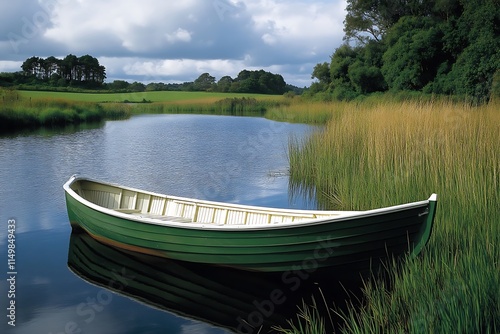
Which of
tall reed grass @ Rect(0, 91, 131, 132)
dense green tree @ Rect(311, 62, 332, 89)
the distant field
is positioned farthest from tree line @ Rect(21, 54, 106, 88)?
dense green tree @ Rect(311, 62, 332, 89)

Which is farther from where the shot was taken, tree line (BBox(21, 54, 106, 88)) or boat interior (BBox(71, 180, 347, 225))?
tree line (BBox(21, 54, 106, 88))

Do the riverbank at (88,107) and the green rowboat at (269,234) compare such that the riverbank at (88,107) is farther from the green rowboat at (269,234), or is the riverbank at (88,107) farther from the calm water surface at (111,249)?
the green rowboat at (269,234)

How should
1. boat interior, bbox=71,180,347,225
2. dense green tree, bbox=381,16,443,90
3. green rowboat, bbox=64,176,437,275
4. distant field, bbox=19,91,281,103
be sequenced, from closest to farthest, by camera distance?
1. green rowboat, bbox=64,176,437,275
2. boat interior, bbox=71,180,347,225
3. dense green tree, bbox=381,16,443,90
4. distant field, bbox=19,91,281,103

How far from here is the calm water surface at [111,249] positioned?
21.4 ft

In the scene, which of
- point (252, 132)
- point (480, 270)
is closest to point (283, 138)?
point (252, 132)

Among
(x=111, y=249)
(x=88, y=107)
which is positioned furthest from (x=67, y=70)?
(x=111, y=249)

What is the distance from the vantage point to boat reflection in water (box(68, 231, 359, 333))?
6.51 meters

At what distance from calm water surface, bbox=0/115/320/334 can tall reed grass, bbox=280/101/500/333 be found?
4.25 feet

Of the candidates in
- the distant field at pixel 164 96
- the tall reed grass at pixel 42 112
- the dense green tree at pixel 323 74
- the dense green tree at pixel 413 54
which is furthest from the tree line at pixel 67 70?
the dense green tree at pixel 413 54

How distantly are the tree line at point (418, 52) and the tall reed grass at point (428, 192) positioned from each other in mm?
11682

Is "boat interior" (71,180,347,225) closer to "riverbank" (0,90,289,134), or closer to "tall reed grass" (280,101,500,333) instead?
"tall reed grass" (280,101,500,333)

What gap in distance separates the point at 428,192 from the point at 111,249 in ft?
15.4

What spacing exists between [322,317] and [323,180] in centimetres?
574

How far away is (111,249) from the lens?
862cm
